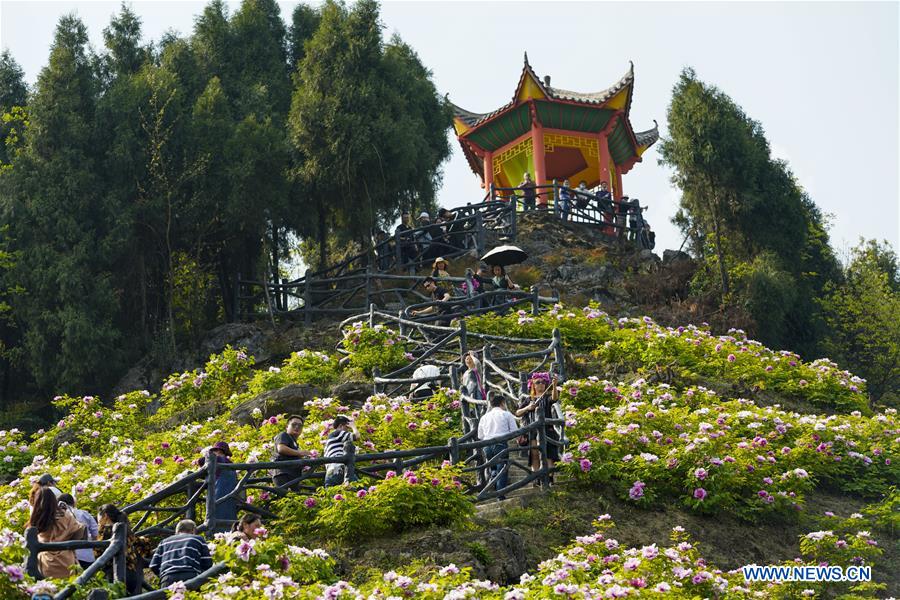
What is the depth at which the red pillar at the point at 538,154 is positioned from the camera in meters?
31.6

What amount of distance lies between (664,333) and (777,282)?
560cm

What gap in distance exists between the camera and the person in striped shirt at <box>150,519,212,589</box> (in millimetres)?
9836

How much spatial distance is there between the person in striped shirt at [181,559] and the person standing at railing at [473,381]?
5.76 meters

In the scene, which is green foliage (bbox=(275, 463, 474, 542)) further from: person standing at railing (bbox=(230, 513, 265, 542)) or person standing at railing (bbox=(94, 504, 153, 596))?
person standing at railing (bbox=(94, 504, 153, 596))

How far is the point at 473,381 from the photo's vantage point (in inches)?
612

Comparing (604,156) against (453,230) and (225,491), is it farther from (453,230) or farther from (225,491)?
(225,491)

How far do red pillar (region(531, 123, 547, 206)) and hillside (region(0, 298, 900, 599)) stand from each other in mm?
11393

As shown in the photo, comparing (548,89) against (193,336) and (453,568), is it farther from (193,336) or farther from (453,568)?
(453,568)

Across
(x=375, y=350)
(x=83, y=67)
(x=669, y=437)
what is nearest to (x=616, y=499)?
(x=669, y=437)

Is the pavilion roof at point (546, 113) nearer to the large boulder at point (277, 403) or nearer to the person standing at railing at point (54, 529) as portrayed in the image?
the large boulder at point (277, 403)

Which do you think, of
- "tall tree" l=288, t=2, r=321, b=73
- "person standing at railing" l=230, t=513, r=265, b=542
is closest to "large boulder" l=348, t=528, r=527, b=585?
"person standing at railing" l=230, t=513, r=265, b=542

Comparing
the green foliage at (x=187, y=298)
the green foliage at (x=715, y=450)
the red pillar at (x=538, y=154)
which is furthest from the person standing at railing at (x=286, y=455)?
the red pillar at (x=538, y=154)

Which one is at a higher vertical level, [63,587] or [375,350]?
[375,350]

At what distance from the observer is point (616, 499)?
13812 mm
